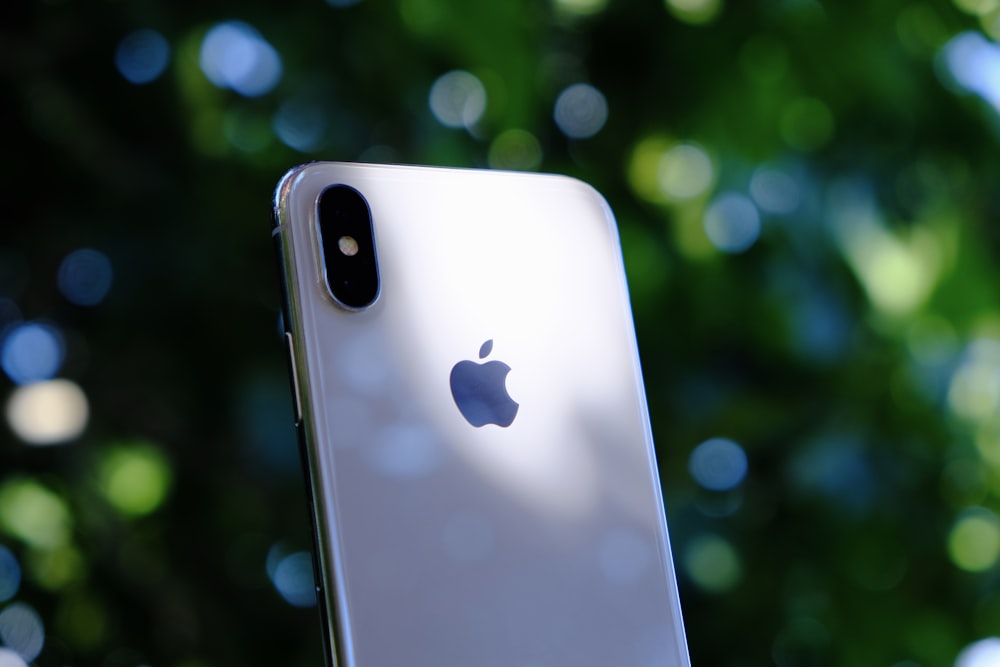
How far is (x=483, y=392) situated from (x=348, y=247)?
0.09 metres

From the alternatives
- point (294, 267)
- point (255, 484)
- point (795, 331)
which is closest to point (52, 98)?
point (255, 484)

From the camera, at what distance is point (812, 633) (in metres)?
0.94

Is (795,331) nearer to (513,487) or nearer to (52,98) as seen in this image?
(513,487)

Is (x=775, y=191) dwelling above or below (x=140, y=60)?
below

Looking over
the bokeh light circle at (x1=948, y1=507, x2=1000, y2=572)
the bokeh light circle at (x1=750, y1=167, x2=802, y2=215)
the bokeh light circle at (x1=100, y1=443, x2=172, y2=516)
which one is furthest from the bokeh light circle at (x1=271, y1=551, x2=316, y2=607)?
the bokeh light circle at (x1=948, y1=507, x2=1000, y2=572)

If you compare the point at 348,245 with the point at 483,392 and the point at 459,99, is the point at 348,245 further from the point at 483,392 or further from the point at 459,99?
the point at 459,99

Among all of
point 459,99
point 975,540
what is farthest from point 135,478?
point 975,540

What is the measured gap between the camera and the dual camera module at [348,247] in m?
0.36

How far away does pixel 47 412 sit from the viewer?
33.4 inches

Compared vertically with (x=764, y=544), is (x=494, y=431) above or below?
above

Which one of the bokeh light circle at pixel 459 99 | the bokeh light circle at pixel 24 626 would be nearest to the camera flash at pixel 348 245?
the bokeh light circle at pixel 459 99

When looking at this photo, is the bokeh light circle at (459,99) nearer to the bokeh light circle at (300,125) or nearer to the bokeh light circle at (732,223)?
the bokeh light circle at (300,125)

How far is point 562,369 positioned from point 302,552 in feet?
1.89

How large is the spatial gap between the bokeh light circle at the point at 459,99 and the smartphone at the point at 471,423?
0.39 m
